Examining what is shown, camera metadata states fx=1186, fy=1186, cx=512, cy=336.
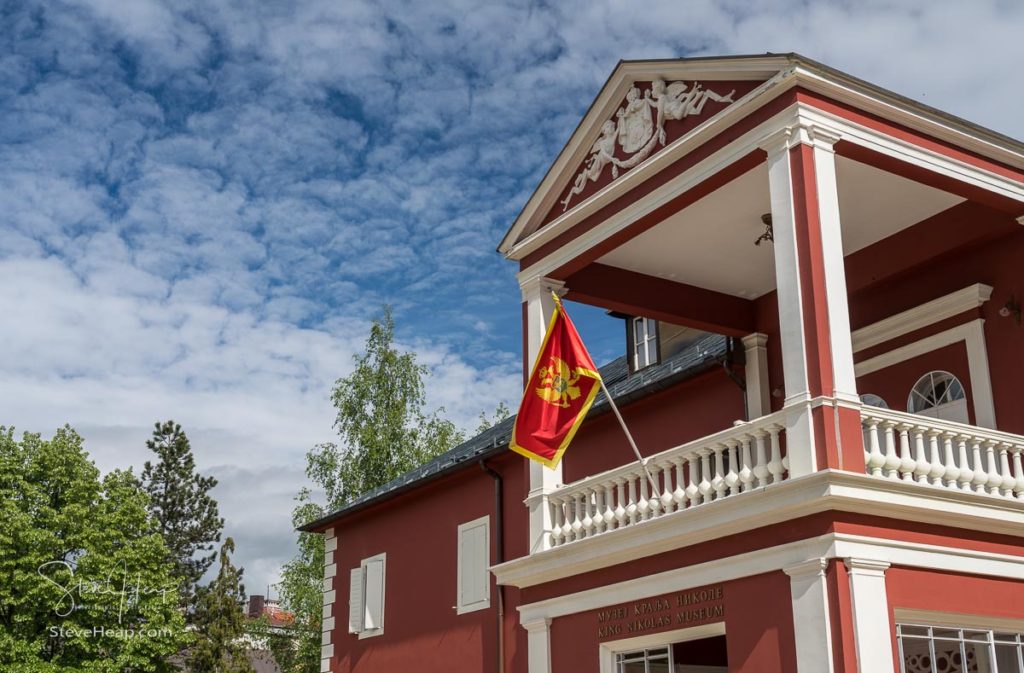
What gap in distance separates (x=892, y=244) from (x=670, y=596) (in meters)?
5.14

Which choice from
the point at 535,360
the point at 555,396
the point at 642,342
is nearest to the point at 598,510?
the point at 555,396

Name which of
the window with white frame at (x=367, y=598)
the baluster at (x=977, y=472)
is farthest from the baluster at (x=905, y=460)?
the window with white frame at (x=367, y=598)

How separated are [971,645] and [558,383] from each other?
499 centimetres

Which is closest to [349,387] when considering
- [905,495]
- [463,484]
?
[463,484]

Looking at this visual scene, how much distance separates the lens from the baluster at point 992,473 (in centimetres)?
1098

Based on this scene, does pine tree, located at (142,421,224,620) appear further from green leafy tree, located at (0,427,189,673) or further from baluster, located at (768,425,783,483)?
baluster, located at (768,425,783,483)

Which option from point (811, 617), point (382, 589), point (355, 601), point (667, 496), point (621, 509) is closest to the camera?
point (811, 617)

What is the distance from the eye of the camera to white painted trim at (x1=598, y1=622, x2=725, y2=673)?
11266mm

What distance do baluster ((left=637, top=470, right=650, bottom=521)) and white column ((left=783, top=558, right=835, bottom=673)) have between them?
7.37 ft

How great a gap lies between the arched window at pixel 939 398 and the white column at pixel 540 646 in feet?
15.8

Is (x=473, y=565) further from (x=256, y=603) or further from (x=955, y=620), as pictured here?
(x=256, y=603)

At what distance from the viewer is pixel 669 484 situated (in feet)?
39.6

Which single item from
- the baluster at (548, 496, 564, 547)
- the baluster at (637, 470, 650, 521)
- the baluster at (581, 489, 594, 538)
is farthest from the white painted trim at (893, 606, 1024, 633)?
the baluster at (548, 496, 564, 547)

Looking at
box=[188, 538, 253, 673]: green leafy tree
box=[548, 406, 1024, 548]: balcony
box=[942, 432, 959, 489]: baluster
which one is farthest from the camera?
box=[188, 538, 253, 673]: green leafy tree
